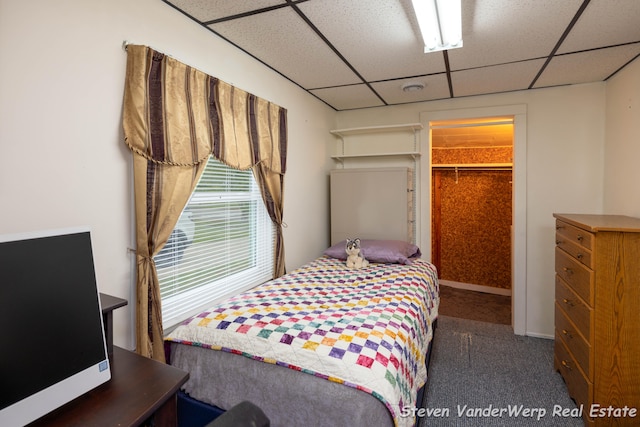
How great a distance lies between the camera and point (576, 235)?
7.01 feet

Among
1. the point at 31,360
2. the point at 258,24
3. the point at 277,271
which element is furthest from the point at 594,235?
the point at 31,360

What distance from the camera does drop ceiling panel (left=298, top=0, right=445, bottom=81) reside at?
1724mm

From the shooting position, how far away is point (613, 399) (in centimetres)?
189

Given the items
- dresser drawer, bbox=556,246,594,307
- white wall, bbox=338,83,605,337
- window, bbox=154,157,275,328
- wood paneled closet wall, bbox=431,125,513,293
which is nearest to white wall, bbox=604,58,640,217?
white wall, bbox=338,83,605,337

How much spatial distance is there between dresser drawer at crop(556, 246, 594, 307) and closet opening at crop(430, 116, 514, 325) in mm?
2258

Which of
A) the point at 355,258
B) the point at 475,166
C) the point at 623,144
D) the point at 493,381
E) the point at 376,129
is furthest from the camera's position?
the point at 475,166

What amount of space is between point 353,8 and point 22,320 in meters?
1.89

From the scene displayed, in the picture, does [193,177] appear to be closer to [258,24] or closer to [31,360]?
[258,24]

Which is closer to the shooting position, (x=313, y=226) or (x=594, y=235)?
(x=594, y=235)

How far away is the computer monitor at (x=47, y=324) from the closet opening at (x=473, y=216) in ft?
14.5

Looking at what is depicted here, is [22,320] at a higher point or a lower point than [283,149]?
lower

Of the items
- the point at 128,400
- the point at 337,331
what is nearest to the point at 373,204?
the point at 337,331

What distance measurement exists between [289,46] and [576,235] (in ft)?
7.50

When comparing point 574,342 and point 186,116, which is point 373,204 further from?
point 186,116
